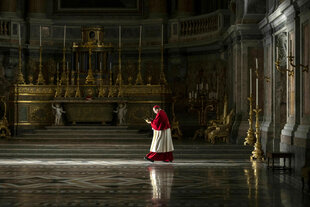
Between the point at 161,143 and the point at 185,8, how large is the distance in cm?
1082

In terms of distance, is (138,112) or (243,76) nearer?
(243,76)

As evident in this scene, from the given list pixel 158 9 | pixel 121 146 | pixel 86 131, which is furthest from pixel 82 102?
pixel 158 9

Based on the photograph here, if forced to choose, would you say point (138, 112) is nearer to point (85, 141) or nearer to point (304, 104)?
point (85, 141)

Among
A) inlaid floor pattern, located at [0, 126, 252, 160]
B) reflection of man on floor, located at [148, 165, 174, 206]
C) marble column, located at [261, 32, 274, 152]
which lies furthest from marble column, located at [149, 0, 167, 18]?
reflection of man on floor, located at [148, 165, 174, 206]

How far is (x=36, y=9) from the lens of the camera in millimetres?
26172

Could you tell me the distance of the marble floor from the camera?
31.2 feet

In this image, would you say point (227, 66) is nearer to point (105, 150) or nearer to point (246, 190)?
point (105, 150)

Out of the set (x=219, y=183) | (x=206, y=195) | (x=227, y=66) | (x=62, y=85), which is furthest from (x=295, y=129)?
(x=62, y=85)

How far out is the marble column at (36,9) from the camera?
26109 millimetres

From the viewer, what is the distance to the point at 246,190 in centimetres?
1080

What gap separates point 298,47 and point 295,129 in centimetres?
189

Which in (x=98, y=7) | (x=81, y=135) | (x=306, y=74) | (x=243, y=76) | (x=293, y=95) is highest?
(x=98, y=7)

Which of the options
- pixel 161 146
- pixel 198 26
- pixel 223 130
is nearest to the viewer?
pixel 161 146

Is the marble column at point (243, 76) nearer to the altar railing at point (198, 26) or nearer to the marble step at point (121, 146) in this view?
the marble step at point (121, 146)
